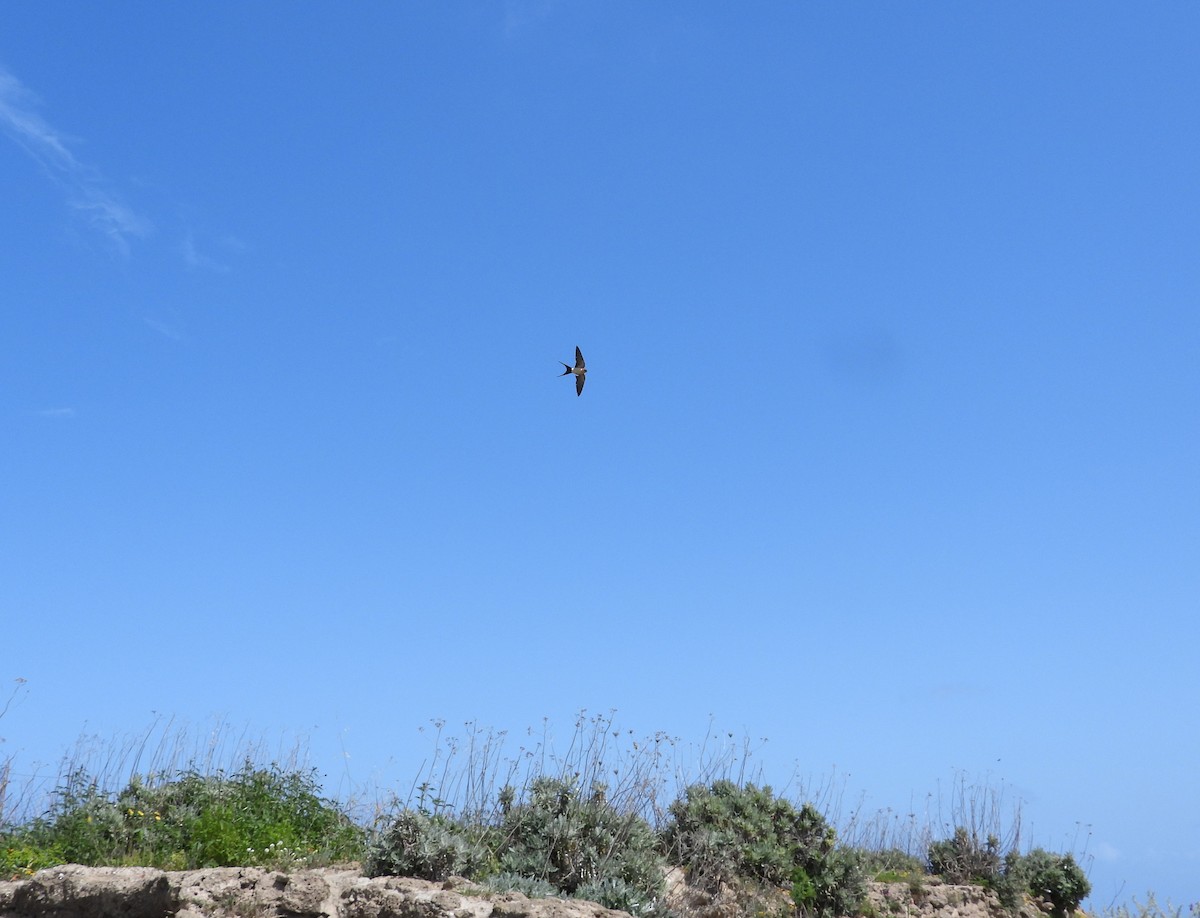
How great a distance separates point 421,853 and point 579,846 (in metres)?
1.75

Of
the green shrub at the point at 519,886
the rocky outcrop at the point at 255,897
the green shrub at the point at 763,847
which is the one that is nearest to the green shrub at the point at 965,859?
the green shrub at the point at 763,847

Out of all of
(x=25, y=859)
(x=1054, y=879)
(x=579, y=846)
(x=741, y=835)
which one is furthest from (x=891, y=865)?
(x=25, y=859)

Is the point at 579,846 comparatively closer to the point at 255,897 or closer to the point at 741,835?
the point at 255,897

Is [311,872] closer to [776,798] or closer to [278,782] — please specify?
[278,782]

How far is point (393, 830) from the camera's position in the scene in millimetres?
9852

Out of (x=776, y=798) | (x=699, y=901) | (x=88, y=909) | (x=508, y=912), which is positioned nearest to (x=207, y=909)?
(x=88, y=909)

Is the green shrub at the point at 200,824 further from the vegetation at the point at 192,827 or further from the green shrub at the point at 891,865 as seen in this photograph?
the green shrub at the point at 891,865

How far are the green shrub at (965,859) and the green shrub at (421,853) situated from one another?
371 inches

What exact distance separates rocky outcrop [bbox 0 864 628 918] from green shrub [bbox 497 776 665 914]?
1241mm

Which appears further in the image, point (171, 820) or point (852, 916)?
point (852, 916)

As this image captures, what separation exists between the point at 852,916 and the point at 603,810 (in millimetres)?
4460

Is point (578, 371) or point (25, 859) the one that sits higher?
point (578, 371)

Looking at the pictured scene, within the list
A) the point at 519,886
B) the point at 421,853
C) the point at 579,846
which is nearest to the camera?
the point at 519,886

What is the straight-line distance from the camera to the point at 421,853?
9570mm
